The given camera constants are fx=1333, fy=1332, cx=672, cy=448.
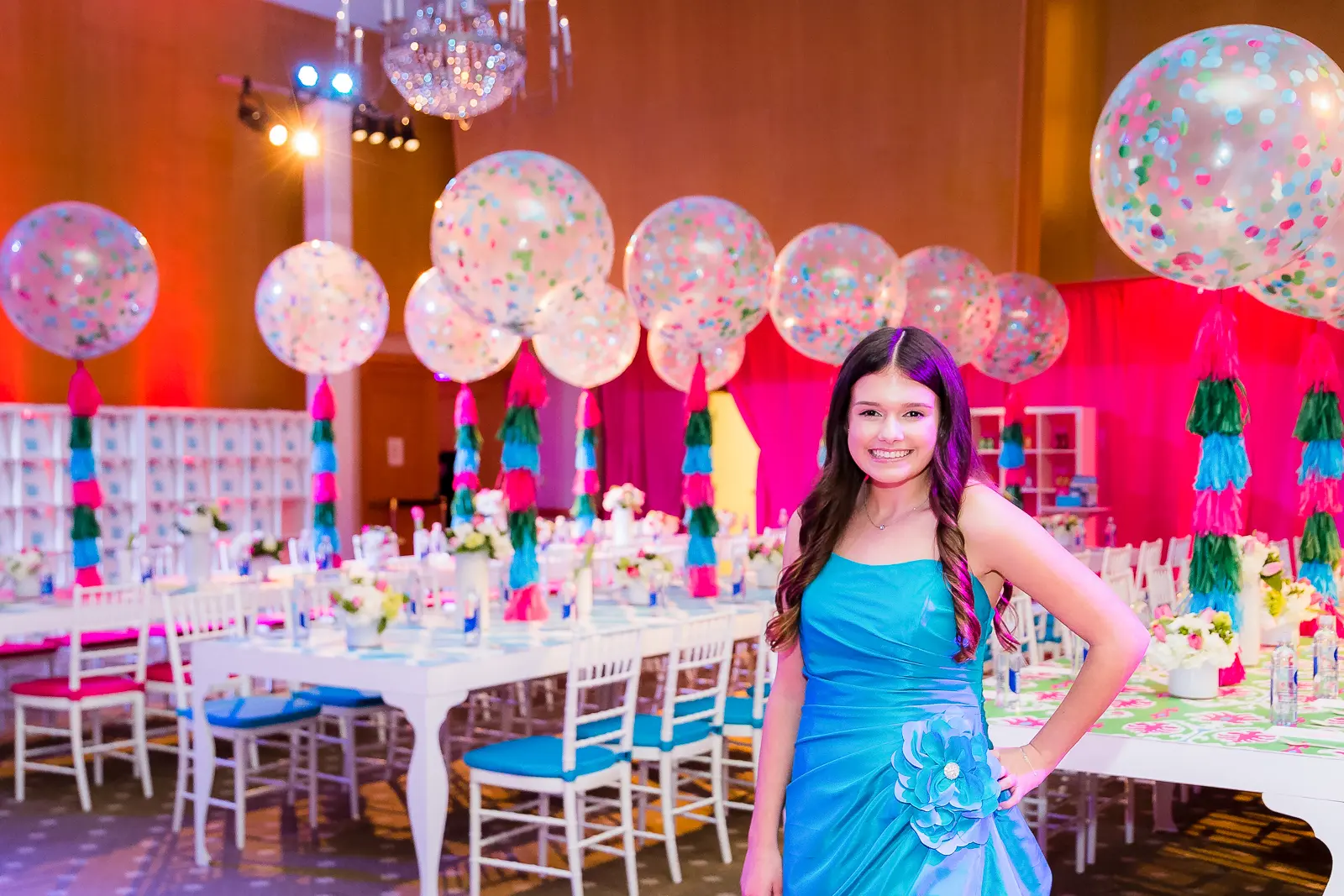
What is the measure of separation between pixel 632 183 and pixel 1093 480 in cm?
491

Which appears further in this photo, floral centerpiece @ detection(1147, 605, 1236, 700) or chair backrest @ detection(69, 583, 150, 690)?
chair backrest @ detection(69, 583, 150, 690)

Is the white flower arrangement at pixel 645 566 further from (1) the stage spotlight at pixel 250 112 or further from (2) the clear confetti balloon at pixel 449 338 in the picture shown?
(1) the stage spotlight at pixel 250 112

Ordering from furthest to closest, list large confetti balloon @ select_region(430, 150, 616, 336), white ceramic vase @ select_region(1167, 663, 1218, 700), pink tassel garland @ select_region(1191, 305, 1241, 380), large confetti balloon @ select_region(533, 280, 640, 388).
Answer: large confetti balloon @ select_region(533, 280, 640, 388), large confetti balloon @ select_region(430, 150, 616, 336), pink tassel garland @ select_region(1191, 305, 1241, 380), white ceramic vase @ select_region(1167, 663, 1218, 700)

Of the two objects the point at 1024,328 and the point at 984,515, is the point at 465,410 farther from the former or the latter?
the point at 984,515

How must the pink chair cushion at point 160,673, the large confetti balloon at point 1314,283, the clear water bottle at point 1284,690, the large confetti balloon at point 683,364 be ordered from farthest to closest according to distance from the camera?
the large confetti balloon at point 683,364, the pink chair cushion at point 160,673, the large confetti balloon at point 1314,283, the clear water bottle at point 1284,690

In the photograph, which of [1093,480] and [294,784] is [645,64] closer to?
[1093,480]

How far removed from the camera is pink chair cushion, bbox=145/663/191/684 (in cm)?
655

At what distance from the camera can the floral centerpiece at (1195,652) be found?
390cm

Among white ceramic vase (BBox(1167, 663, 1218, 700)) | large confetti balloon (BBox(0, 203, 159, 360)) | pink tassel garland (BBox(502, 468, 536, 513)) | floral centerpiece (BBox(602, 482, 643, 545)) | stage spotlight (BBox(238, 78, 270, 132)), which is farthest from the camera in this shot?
stage spotlight (BBox(238, 78, 270, 132))

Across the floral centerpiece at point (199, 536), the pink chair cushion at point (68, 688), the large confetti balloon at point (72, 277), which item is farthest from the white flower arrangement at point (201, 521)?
the pink chair cushion at point (68, 688)

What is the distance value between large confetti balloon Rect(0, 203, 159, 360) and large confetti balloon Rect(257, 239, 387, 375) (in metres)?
0.78

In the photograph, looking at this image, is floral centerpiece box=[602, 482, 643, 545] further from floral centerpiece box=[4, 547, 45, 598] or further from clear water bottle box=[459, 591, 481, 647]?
clear water bottle box=[459, 591, 481, 647]

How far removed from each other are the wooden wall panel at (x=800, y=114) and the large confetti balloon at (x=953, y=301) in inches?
109

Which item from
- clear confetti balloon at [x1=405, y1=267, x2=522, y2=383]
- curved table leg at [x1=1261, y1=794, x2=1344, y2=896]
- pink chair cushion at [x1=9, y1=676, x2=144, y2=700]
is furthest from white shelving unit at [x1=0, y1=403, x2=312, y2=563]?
curved table leg at [x1=1261, y1=794, x2=1344, y2=896]
